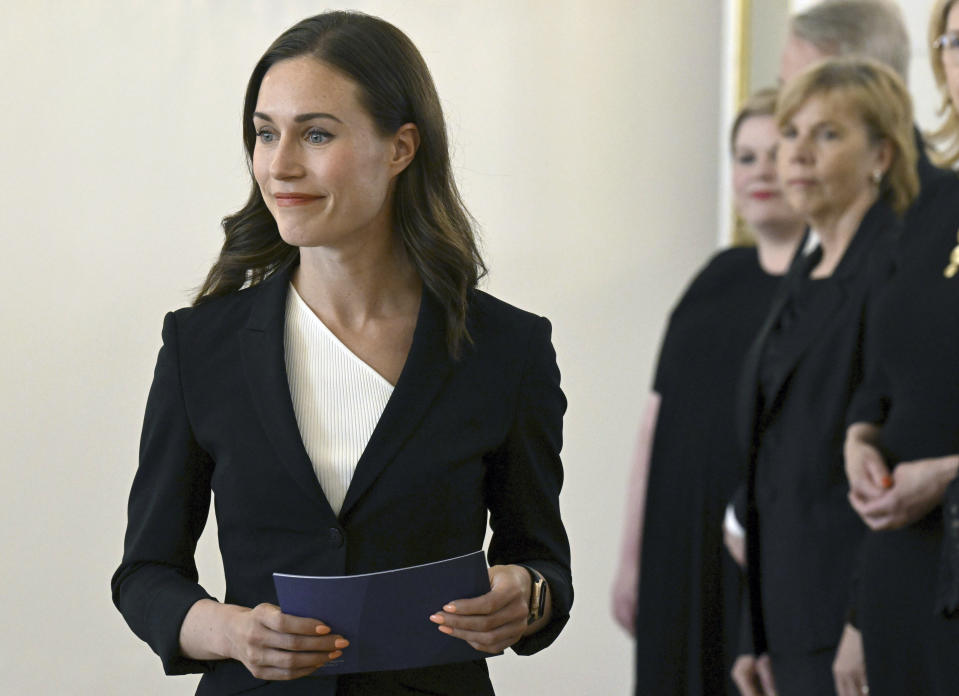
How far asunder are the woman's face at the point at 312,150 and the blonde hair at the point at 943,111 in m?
1.09

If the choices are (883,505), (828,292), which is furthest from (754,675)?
(828,292)

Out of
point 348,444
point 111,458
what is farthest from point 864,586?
point 111,458

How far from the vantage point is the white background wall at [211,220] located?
134 inches

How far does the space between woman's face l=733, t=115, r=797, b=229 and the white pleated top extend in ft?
3.97

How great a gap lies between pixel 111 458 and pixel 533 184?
148 centimetres

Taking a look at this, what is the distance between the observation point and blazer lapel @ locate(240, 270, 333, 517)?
4.87 feet

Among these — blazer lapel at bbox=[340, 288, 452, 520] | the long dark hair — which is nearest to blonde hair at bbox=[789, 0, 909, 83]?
the long dark hair

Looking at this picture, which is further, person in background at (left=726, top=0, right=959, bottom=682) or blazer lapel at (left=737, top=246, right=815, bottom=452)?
blazer lapel at (left=737, top=246, right=815, bottom=452)

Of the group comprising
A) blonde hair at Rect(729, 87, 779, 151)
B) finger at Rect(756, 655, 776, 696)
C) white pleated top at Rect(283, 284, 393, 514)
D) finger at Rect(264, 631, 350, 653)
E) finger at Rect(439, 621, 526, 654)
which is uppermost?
blonde hair at Rect(729, 87, 779, 151)

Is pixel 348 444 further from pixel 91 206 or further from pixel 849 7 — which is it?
pixel 91 206

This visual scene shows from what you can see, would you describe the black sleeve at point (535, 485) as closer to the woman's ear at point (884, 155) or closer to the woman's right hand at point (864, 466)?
the woman's right hand at point (864, 466)

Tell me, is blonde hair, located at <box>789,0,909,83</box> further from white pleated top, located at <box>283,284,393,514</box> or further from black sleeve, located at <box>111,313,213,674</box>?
black sleeve, located at <box>111,313,213,674</box>

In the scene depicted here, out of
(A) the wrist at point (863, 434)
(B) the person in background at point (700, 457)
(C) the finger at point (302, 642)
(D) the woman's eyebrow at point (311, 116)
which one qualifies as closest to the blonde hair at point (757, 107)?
(B) the person in background at point (700, 457)

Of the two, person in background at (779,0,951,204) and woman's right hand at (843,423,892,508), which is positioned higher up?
person in background at (779,0,951,204)
